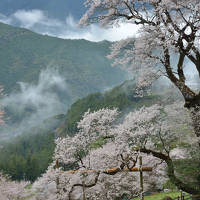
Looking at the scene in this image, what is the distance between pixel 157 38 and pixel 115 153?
7.29m

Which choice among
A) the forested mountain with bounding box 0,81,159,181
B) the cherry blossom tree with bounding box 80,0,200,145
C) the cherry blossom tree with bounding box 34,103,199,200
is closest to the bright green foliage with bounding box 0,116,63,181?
the forested mountain with bounding box 0,81,159,181

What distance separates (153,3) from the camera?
944 cm

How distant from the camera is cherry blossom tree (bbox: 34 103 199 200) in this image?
12320 millimetres

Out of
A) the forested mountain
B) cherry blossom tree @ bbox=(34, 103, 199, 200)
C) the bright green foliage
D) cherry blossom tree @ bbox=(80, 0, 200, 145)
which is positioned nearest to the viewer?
cherry blossom tree @ bbox=(80, 0, 200, 145)

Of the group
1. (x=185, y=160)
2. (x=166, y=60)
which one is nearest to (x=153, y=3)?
(x=166, y=60)

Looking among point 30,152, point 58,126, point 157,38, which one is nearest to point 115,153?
point 157,38

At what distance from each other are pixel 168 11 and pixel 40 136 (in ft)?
461

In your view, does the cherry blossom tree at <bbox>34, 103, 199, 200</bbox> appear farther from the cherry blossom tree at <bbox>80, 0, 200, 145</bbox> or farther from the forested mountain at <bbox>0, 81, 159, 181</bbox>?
the forested mountain at <bbox>0, 81, 159, 181</bbox>

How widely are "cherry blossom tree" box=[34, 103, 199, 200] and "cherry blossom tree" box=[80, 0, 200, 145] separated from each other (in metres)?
2.26

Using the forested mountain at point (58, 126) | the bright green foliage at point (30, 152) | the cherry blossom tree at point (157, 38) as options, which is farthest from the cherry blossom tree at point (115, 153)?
the forested mountain at point (58, 126)

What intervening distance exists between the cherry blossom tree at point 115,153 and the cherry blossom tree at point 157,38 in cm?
226

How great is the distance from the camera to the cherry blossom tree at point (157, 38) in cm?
871

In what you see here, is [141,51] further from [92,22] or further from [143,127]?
[143,127]

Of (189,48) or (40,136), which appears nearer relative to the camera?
(189,48)
